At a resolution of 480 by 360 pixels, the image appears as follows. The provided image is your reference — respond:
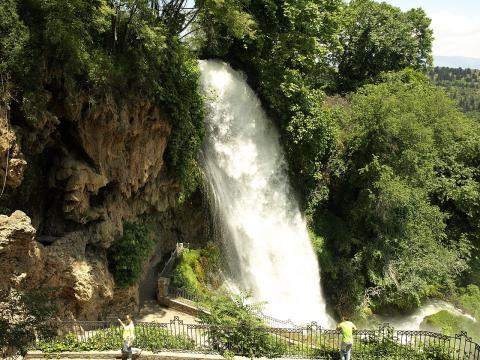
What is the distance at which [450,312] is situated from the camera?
23.0m

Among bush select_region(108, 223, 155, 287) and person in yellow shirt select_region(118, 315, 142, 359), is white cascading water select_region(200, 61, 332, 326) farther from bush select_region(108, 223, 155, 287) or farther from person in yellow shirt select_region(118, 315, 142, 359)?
person in yellow shirt select_region(118, 315, 142, 359)

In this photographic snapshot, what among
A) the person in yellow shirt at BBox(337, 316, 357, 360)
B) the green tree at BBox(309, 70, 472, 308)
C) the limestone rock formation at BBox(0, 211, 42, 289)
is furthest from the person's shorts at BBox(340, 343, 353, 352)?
the green tree at BBox(309, 70, 472, 308)

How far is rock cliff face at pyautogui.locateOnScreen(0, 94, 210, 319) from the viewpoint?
1188cm

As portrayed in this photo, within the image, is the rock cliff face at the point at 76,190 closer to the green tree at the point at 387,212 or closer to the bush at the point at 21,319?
the bush at the point at 21,319

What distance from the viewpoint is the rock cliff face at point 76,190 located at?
11883 mm

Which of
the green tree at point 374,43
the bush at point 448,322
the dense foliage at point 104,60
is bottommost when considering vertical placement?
the bush at point 448,322

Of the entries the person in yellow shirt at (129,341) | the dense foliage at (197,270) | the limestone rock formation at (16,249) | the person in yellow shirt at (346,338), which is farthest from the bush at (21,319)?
the dense foliage at (197,270)

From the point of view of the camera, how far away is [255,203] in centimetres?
2175

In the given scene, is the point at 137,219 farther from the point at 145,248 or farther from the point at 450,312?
the point at 450,312

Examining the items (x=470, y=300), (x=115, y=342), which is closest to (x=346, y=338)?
(x=115, y=342)

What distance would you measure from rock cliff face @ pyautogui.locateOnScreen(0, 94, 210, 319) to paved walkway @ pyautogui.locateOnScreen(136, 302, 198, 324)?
543mm

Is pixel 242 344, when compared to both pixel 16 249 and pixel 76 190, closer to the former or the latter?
pixel 16 249

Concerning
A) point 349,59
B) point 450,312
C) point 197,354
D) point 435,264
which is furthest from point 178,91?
point 349,59

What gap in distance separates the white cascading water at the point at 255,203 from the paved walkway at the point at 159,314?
3.84 meters
